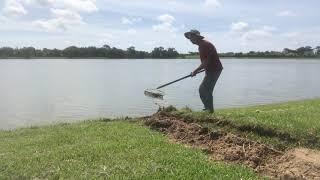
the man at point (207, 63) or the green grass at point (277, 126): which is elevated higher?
the man at point (207, 63)

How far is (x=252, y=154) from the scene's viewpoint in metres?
9.31

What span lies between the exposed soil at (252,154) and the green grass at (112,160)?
1.17 ft

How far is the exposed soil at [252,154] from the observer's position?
841 centimetres

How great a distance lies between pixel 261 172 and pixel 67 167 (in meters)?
3.30

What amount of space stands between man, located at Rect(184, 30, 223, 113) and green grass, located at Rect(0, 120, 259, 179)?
85.9 inches

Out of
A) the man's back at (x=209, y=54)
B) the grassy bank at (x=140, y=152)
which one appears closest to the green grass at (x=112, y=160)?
the grassy bank at (x=140, y=152)

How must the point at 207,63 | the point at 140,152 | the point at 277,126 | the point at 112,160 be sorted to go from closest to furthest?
1. the point at 112,160
2. the point at 140,152
3. the point at 277,126
4. the point at 207,63

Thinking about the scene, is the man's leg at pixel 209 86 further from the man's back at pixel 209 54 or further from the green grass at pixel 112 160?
the green grass at pixel 112 160

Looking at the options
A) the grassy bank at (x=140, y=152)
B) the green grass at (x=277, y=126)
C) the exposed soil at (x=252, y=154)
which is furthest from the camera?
the green grass at (x=277, y=126)

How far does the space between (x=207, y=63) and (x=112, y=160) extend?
527 centimetres

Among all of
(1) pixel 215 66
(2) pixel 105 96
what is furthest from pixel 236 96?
(1) pixel 215 66

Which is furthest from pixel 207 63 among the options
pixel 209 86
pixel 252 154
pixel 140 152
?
pixel 252 154

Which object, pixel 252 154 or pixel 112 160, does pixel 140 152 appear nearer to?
pixel 112 160

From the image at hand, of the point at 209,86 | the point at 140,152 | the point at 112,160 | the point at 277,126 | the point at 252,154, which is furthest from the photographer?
the point at 209,86
